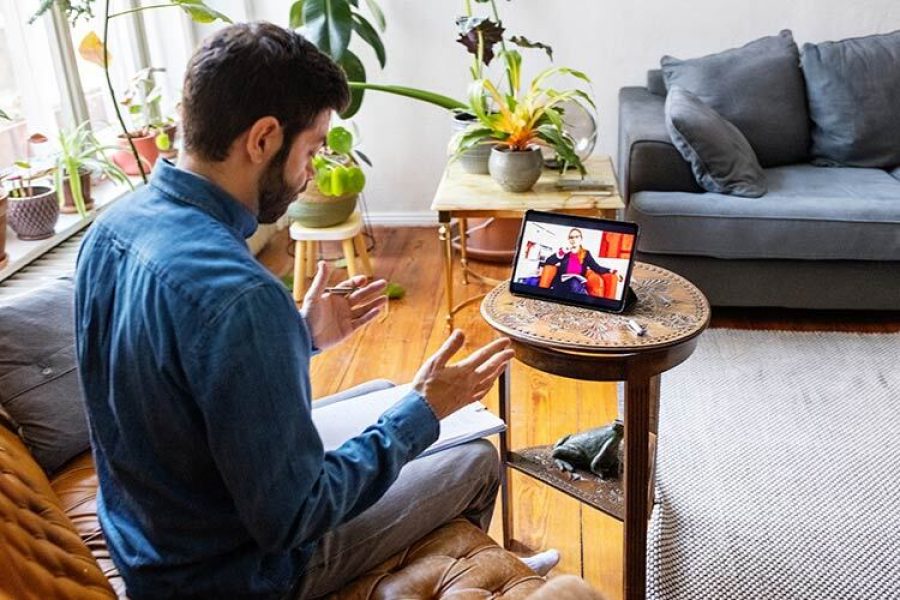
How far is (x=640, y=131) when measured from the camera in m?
2.89

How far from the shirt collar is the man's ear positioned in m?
0.06

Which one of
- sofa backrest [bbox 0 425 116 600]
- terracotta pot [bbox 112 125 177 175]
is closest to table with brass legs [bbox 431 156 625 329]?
terracotta pot [bbox 112 125 177 175]

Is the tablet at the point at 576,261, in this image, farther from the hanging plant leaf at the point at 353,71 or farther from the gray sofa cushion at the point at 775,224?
the hanging plant leaf at the point at 353,71

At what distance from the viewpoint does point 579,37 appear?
3.51 metres

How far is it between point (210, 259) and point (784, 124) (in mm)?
2683

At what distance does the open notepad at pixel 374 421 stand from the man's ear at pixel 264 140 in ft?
1.73

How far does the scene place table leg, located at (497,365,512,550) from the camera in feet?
5.74

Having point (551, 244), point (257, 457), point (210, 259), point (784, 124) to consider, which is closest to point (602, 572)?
point (551, 244)

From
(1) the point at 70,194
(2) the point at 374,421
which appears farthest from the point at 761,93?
(1) the point at 70,194

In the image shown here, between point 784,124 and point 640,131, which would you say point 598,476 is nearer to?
point 640,131

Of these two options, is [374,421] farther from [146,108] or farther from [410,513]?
[146,108]

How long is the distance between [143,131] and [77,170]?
1.56 ft

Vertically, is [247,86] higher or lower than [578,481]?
higher

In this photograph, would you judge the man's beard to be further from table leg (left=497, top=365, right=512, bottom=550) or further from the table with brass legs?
the table with brass legs
